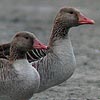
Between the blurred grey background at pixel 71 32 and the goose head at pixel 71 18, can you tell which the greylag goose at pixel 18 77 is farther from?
the blurred grey background at pixel 71 32

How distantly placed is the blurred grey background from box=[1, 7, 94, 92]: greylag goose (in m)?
1.09

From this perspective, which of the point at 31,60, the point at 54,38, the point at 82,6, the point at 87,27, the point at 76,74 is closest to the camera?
the point at 31,60

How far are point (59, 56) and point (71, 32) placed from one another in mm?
10197

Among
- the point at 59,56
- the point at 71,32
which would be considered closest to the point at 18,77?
the point at 59,56

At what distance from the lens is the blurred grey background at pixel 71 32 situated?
1217 centimetres

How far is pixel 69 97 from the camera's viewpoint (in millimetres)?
11641

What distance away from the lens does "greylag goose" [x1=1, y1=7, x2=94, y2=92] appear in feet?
34.2

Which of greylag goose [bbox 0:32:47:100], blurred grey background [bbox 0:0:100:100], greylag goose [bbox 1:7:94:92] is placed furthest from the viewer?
blurred grey background [bbox 0:0:100:100]

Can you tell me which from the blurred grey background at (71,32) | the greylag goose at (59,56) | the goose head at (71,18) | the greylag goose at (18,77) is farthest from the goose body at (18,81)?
the blurred grey background at (71,32)

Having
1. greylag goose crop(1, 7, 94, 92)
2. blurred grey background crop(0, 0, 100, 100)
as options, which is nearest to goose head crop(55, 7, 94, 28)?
greylag goose crop(1, 7, 94, 92)

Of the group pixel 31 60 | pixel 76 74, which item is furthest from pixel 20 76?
pixel 76 74

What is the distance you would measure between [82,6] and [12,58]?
57.5 feet

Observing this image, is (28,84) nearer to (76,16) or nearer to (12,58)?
(12,58)

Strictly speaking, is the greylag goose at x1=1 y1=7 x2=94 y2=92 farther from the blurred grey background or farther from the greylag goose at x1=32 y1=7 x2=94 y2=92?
the blurred grey background
